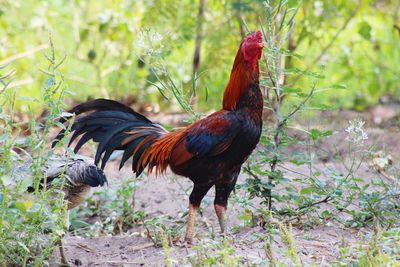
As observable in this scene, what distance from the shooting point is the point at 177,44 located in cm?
848

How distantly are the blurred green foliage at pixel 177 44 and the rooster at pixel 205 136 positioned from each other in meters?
3.22

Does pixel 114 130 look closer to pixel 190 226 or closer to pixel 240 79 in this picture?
pixel 190 226

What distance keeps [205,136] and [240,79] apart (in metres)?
0.42

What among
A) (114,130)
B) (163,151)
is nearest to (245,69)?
(163,151)

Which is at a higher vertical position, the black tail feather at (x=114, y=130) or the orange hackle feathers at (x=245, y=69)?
the orange hackle feathers at (x=245, y=69)

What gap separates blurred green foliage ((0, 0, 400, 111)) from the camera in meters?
8.75

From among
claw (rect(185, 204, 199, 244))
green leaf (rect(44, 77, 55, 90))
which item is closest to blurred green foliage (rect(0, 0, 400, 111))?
claw (rect(185, 204, 199, 244))

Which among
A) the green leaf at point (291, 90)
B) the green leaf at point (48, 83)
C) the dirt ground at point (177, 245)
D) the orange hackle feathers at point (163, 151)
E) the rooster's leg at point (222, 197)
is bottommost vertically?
the dirt ground at point (177, 245)

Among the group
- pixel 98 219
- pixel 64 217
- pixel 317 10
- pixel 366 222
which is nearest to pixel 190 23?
pixel 317 10

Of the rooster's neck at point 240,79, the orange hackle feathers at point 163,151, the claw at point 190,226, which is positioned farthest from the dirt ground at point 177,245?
the rooster's neck at point 240,79

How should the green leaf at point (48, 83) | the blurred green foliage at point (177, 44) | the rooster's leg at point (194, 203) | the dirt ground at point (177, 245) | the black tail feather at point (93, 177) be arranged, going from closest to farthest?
1. the green leaf at point (48, 83)
2. the dirt ground at point (177, 245)
3. the rooster's leg at point (194, 203)
4. the black tail feather at point (93, 177)
5. the blurred green foliage at point (177, 44)

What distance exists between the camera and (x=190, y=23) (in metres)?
8.95

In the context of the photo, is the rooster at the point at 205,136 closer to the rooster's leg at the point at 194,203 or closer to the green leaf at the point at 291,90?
the rooster's leg at the point at 194,203

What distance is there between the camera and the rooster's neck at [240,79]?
4867 mm
